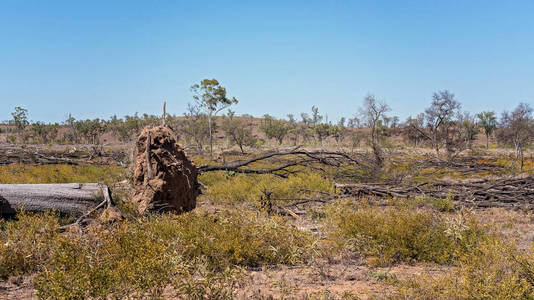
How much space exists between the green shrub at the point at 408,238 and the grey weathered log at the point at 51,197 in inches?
207

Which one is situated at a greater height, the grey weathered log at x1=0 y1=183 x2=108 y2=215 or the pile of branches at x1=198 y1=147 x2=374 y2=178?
the pile of branches at x1=198 y1=147 x2=374 y2=178

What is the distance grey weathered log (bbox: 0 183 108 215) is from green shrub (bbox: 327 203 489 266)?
5.25 m

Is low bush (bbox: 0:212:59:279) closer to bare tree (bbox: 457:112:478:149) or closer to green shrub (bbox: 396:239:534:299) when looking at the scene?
green shrub (bbox: 396:239:534:299)

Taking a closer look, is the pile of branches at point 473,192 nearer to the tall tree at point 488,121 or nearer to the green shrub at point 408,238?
the green shrub at point 408,238

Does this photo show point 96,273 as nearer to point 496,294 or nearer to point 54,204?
point 496,294

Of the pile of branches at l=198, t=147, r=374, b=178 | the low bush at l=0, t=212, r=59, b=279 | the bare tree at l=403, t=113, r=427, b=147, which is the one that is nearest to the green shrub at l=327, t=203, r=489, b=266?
the low bush at l=0, t=212, r=59, b=279

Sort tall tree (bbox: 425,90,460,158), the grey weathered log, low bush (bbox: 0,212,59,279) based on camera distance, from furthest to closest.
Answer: tall tree (bbox: 425,90,460,158)
the grey weathered log
low bush (bbox: 0,212,59,279)

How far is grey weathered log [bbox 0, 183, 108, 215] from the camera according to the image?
710 cm

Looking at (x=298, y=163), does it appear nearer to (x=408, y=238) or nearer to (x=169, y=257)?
(x=408, y=238)

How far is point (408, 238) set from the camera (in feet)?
17.6

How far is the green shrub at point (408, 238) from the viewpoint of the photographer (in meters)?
→ 5.17

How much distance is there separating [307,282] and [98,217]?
4533mm

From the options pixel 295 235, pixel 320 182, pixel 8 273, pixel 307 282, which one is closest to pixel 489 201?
pixel 320 182

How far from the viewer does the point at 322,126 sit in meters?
73.9
